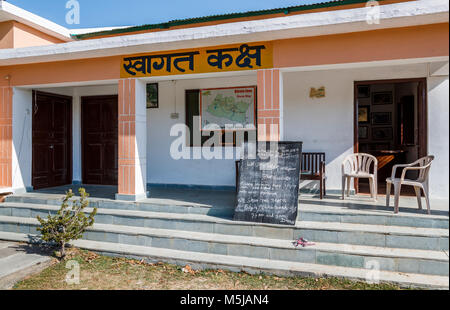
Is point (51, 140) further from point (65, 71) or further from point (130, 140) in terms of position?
point (130, 140)

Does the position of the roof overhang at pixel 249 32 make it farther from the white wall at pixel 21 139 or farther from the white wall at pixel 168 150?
the white wall at pixel 168 150

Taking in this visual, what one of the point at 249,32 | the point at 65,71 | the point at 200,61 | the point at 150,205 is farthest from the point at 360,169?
the point at 65,71

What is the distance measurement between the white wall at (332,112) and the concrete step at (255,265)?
2.74m

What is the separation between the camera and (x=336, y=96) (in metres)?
6.32

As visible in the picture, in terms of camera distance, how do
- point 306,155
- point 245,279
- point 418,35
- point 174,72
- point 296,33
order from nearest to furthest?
point 245,279, point 418,35, point 296,33, point 174,72, point 306,155

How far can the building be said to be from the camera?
4.44 m

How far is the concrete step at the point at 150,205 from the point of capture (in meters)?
5.05

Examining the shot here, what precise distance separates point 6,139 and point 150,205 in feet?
11.3

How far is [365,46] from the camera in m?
4.46

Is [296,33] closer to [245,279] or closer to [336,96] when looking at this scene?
[336,96]

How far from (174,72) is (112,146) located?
11.0 feet

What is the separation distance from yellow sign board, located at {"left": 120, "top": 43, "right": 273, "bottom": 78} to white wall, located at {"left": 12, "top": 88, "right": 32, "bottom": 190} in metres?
2.49

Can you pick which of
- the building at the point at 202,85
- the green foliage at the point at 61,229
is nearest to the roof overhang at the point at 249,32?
the building at the point at 202,85
